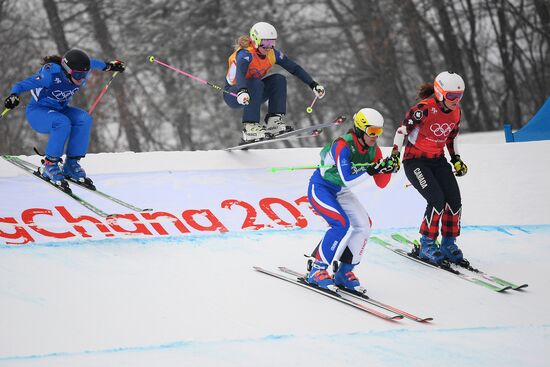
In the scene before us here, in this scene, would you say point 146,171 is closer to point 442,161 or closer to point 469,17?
point 442,161

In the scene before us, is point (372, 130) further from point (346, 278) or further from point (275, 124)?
point (275, 124)

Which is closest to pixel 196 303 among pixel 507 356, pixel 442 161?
pixel 507 356

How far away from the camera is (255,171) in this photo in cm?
906

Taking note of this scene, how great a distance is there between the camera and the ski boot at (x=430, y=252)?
744 cm

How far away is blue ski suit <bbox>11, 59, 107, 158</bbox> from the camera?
25.4 ft

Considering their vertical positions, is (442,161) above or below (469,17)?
below

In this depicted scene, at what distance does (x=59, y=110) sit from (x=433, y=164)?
3565 millimetres

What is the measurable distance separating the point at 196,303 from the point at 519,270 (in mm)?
2989

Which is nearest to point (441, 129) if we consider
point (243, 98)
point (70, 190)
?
point (243, 98)

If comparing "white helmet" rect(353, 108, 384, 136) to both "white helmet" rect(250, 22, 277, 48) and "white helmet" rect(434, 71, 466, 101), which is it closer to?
"white helmet" rect(434, 71, 466, 101)

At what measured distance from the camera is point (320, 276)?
6.61 meters

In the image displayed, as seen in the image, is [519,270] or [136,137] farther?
[136,137]

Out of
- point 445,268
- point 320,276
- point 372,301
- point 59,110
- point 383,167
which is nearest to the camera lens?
point 372,301

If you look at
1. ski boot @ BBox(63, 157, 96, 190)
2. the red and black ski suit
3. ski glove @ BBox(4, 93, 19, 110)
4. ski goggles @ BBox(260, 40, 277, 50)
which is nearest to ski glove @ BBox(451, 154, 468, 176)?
the red and black ski suit
